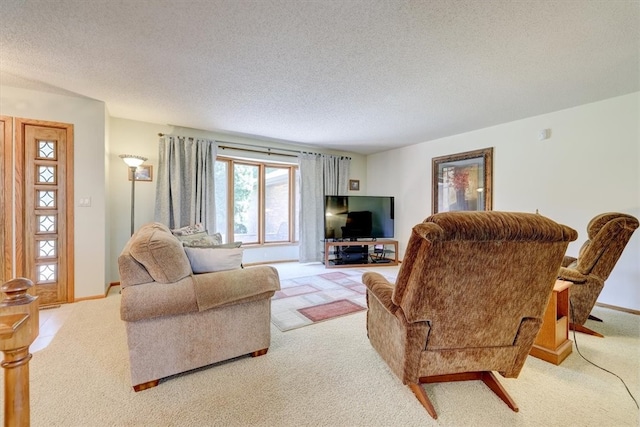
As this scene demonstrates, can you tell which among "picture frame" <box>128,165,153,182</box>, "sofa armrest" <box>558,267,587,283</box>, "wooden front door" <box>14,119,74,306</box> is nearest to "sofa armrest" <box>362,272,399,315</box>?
"sofa armrest" <box>558,267,587,283</box>

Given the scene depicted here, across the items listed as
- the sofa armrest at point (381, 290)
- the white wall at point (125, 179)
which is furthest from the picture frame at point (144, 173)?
the sofa armrest at point (381, 290)

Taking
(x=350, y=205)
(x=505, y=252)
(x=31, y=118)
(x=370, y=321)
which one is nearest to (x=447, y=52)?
(x=505, y=252)

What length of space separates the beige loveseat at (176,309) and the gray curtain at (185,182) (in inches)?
97.5

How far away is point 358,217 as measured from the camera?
5.30m

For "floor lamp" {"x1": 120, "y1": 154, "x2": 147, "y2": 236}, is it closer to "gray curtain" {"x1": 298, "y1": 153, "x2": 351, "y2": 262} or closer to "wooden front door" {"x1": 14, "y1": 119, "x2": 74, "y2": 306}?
"wooden front door" {"x1": 14, "y1": 119, "x2": 74, "y2": 306}

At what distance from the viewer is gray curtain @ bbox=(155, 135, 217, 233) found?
3957mm

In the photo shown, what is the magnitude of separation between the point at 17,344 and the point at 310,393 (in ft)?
4.55

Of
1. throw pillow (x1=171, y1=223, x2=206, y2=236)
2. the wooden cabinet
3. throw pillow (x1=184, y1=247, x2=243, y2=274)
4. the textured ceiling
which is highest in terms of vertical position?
the textured ceiling

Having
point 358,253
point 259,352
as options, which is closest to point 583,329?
point 259,352

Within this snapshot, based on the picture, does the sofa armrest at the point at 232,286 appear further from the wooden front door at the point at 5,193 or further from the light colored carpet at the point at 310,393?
the wooden front door at the point at 5,193

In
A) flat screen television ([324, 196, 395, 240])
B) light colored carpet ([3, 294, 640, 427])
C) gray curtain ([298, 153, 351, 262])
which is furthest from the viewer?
gray curtain ([298, 153, 351, 262])

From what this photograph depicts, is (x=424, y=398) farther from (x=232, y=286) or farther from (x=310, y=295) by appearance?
(x=310, y=295)

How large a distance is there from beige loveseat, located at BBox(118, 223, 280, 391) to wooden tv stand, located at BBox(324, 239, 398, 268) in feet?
10.4

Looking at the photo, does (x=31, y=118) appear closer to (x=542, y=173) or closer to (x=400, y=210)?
(x=400, y=210)
